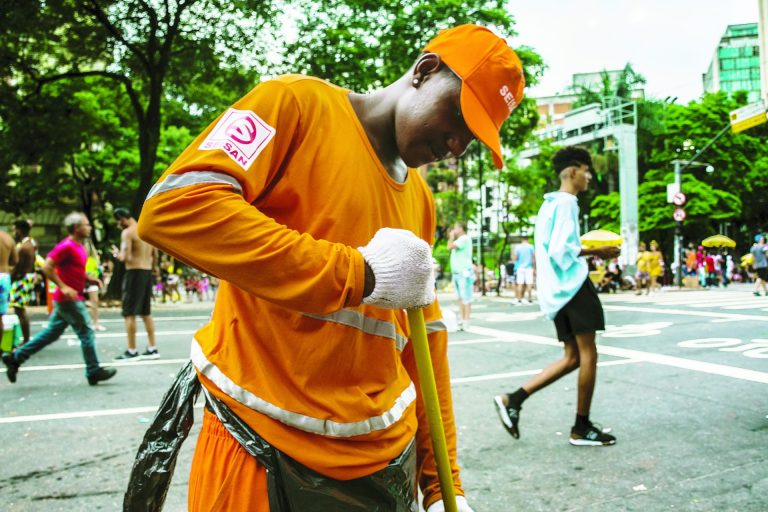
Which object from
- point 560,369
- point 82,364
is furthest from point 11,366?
point 560,369

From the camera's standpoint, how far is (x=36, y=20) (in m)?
15.0

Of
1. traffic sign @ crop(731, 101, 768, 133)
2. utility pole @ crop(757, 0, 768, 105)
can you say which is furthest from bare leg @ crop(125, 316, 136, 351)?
traffic sign @ crop(731, 101, 768, 133)

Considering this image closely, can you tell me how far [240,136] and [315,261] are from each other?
0.32m

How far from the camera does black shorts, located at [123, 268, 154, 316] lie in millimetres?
7512

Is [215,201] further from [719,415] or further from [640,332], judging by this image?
[640,332]

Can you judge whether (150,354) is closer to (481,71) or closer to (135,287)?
(135,287)

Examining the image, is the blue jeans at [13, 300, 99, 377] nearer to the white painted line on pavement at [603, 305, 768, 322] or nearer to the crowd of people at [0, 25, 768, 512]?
the crowd of people at [0, 25, 768, 512]

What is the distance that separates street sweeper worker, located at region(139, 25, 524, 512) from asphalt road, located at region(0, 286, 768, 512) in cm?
200

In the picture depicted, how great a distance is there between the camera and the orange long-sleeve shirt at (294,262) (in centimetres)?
119

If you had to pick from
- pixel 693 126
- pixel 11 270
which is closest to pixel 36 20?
pixel 11 270

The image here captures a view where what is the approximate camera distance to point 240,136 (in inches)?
51.1

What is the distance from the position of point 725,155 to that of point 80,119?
31267 millimetres

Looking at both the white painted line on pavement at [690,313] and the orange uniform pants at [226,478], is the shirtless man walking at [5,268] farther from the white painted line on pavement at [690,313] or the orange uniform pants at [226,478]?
the white painted line on pavement at [690,313]

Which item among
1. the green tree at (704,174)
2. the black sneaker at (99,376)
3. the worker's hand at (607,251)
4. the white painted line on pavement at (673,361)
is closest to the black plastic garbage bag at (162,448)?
the worker's hand at (607,251)
